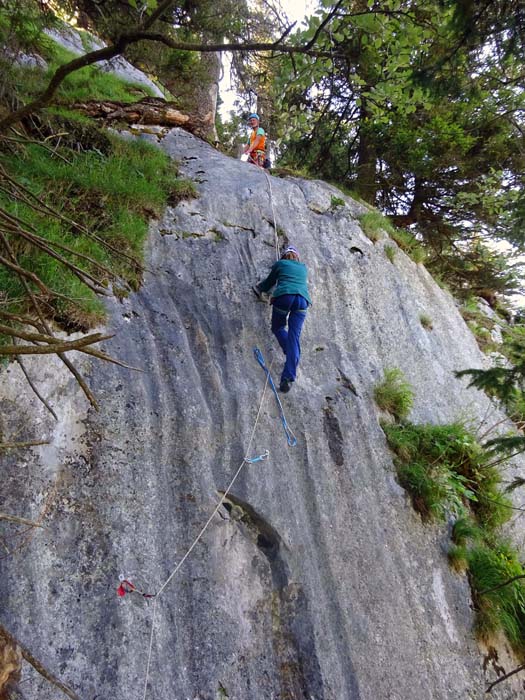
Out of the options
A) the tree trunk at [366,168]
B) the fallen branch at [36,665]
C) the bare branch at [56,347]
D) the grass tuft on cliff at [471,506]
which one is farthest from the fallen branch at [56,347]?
the tree trunk at [366,168]

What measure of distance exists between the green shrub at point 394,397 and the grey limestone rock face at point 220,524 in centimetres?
15

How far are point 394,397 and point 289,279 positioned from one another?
199cm

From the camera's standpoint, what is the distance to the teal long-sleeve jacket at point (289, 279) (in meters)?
5.42

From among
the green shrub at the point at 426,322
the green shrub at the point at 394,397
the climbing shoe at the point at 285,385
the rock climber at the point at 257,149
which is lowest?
the climbing shoe at the point at 285,385

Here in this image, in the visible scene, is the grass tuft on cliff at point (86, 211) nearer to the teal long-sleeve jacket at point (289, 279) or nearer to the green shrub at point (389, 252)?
the teal long-sleeve jacket at point (289, 279)

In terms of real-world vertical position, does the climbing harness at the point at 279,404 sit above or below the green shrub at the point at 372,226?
below

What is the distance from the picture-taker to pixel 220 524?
3762 mm

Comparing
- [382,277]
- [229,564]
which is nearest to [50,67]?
[382,277]

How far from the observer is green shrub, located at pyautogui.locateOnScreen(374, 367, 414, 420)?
5.70 metres

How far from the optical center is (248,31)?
5.76 meters

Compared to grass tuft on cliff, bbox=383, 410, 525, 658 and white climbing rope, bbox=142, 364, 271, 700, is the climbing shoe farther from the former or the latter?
grass tuft on cliff, bbox=383, 410, 525, 658

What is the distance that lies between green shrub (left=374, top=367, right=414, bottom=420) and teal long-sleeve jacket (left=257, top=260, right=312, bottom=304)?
147 centimetres

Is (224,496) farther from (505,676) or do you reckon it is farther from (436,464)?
(505,676)

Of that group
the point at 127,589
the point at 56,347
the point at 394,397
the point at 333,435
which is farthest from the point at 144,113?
the point at 56,347
